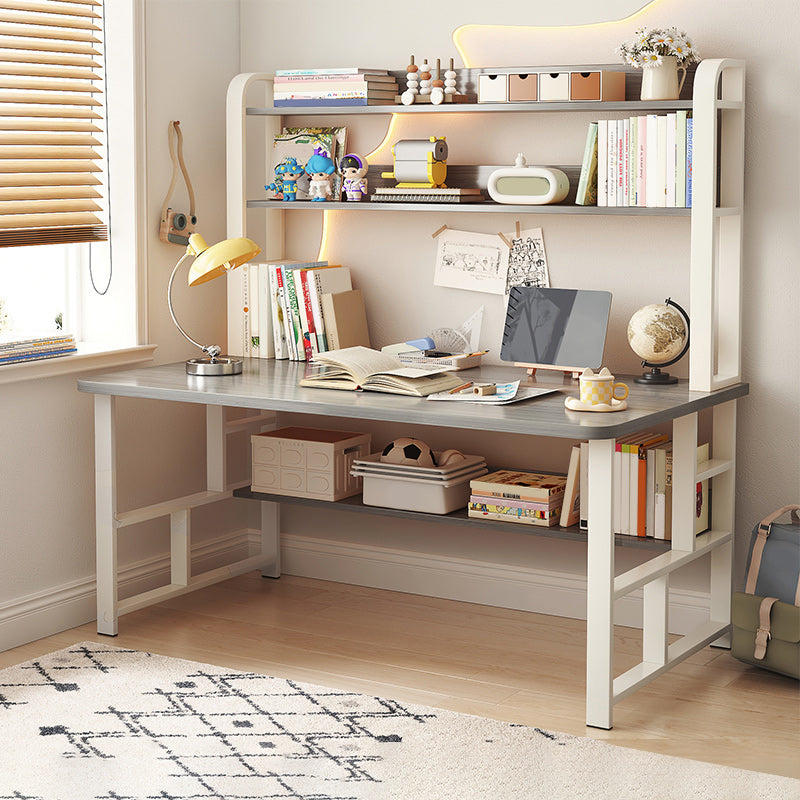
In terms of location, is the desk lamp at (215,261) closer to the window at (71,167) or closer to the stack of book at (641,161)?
the window at (71,167)

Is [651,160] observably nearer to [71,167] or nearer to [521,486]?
[521,486]

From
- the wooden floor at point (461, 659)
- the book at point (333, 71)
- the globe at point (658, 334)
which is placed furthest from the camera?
the book at point (333, 71)

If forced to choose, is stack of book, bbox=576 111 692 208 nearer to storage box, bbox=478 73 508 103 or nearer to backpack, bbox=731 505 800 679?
storage box, bbox=478 73 508 103

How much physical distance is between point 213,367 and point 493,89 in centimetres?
106

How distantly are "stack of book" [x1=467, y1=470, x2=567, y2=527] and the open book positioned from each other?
0.32 m

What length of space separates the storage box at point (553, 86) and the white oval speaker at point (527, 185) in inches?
6.6

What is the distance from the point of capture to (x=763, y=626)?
300 centimetres

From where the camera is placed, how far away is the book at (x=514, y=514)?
10.4ft

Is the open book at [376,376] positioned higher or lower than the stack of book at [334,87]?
lower

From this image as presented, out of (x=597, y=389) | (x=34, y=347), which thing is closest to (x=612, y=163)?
(x=597, y=389)

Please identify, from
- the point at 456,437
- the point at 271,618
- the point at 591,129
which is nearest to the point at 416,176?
the point at 591,129

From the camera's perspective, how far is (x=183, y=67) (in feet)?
12.0

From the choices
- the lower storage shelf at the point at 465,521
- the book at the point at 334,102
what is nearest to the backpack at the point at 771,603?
the lower storage shelf at the point at 465,521

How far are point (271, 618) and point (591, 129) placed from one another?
164cm
